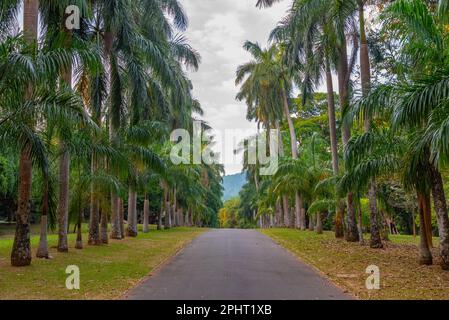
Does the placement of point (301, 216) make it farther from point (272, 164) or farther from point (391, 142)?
point (391, 142)

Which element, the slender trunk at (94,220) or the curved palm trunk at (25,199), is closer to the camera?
the curved palm trunk at (25,199)

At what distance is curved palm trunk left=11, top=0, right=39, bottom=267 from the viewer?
40.2 feet

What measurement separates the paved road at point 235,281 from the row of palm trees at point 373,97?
11.2 ft

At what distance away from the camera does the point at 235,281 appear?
1008 centimetres

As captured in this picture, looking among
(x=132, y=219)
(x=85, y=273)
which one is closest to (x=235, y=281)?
(x=85, y=273)

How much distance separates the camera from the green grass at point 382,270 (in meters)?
8.99

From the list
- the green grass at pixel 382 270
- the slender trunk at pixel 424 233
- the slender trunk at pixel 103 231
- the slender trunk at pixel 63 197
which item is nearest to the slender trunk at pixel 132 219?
the slender trunk at pixel 103 231

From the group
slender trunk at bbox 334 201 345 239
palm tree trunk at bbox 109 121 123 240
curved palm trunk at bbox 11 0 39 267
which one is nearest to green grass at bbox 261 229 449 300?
slender trunk at bbox 334 201 345 239

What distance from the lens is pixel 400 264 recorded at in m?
13.2

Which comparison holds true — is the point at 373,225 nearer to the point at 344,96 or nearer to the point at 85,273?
the point at 344,96

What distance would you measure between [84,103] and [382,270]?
11273 millimetres

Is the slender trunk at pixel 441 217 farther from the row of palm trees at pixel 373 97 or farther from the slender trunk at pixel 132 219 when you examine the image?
the slender trunk at pixel 132 219

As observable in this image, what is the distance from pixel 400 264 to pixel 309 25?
11.7 metres

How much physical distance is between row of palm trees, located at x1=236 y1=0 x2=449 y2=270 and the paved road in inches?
135
